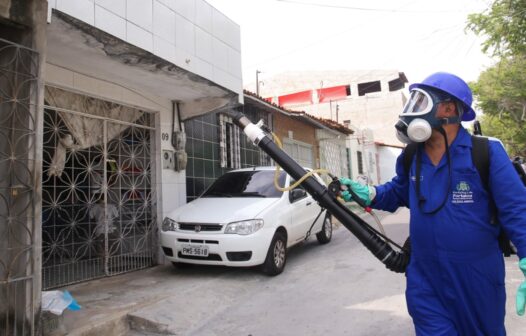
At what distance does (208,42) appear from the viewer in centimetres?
642

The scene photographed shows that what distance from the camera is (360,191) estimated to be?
252 cm

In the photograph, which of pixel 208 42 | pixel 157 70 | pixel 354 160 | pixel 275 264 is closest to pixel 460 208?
pixel 275 264

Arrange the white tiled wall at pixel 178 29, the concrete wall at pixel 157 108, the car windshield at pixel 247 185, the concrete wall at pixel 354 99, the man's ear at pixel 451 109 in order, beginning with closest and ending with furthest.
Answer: the man's ear at pixel 451 109 < the white tiled wall at pixel 178 29 < the concrete wall at pixel 157 108 < the car windshield at pixel 247 185 < the concrete wall at pixel 354 99

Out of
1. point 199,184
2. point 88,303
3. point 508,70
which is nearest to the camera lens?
point 88,303

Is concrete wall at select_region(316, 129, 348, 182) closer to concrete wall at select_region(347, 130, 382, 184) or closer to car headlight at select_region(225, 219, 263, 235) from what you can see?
concrete wall at select_region(347, 130, 382, 184)

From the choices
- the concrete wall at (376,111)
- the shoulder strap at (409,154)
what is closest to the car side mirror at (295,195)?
the shoulder strap at (409,154)

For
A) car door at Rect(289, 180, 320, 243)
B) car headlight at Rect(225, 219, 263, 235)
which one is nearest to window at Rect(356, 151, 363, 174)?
car door at Rect(289, 180, 320, 243)

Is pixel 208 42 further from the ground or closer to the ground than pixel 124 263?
further from the ground

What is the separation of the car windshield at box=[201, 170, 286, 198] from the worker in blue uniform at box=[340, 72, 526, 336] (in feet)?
14.0

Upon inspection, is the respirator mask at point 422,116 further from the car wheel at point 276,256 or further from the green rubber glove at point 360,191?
the car wheel at point 276,256

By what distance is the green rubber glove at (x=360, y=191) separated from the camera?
8.24ft

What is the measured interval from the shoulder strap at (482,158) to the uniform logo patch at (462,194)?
8cm

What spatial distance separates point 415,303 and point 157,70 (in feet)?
15.2

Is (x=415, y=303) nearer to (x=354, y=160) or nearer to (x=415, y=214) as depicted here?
(x=415, y=214)
